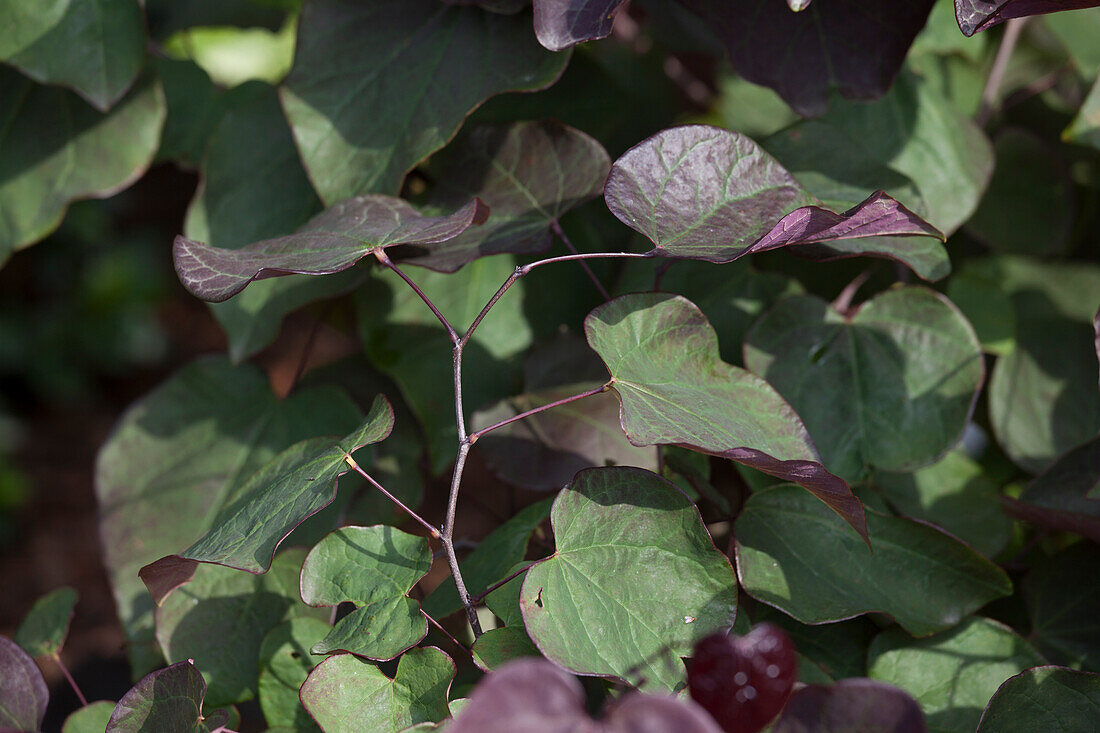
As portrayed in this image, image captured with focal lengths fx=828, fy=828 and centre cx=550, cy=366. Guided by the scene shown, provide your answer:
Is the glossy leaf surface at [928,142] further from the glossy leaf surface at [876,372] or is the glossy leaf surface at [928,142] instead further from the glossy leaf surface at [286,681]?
the glossy leaf surface at [286,681]

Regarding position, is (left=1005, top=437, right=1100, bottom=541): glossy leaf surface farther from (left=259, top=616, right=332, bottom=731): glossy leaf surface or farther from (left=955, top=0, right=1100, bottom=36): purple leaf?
(left=259, top=616, right=332, bottom=731): glossy leaf surface

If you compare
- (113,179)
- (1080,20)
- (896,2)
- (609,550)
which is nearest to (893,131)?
(896,2)

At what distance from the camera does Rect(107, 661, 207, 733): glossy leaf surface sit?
474mm

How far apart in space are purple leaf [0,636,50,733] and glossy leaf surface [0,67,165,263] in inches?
15.6

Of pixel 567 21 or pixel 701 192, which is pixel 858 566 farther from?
pixel 567 21

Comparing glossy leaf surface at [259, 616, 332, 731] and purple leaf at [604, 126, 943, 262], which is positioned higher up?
purple leaf at [604, 126, 943, 262]

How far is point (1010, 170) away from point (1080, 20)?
0.15 metres

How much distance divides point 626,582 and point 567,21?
1.20 feet

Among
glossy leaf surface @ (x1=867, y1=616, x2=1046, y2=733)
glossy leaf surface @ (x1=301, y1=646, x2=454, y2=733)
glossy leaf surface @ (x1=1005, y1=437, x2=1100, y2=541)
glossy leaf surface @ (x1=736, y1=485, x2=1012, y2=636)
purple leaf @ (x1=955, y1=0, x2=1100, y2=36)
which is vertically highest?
purple leaf @ (x1=955, y1=0, x2=1100, y2=36)

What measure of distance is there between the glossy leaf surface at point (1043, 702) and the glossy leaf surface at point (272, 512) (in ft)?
1.29

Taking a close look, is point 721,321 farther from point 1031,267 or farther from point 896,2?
point 1031,267

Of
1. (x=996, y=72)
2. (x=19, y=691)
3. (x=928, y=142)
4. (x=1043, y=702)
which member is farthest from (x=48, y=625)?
(x=996, y=72)

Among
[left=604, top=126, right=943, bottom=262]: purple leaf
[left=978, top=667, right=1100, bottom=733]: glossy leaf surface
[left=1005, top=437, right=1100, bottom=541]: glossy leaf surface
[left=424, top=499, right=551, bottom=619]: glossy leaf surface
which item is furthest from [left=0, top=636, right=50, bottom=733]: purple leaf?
[left=1005, top=437, right=1100, bottom=541]: glossy leaf surface

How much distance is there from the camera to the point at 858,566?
558 mm
